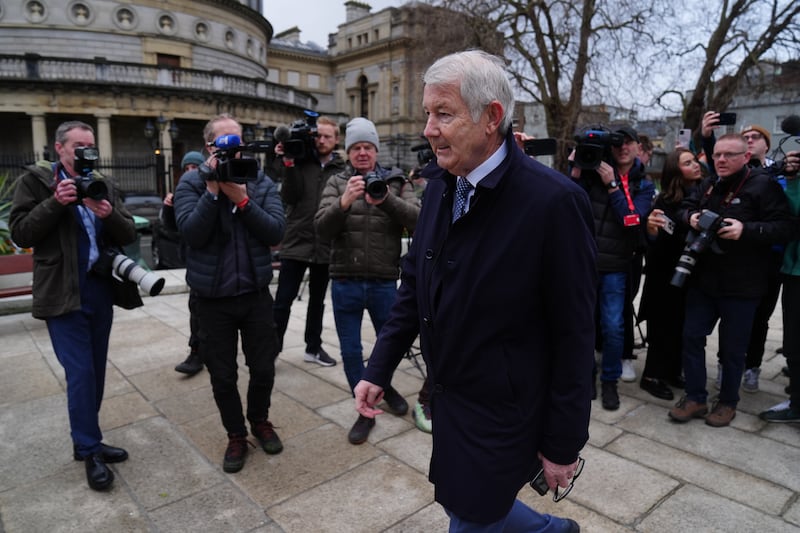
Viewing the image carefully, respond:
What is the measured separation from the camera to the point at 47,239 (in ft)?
10.5

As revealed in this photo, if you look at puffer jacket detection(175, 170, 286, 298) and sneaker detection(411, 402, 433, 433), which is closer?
puffer jacket detection(175, 170, 286, 298)

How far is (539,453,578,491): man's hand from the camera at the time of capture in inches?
68.7

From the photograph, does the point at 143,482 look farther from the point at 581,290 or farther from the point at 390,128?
the point at 390,128

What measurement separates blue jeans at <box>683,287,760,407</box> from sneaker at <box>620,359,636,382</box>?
0.84m

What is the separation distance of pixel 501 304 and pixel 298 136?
11.5 ft

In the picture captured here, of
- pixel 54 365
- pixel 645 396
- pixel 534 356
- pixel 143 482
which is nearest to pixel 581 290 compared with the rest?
pixel 534 356

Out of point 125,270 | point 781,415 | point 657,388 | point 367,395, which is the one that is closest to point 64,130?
point 125,270

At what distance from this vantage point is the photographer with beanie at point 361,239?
384 centimetres

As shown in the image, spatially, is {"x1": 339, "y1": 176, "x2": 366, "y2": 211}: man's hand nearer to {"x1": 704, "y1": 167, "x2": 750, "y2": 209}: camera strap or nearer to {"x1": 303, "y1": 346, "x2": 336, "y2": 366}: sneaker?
{"x1": 303, "y1": 346, "x2": 336, "y2": 366}: sneaker

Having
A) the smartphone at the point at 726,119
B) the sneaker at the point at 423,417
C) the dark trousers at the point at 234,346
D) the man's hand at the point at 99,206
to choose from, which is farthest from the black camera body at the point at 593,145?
the man's hand at the point at 99,206

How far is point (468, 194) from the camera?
1849 millimetres

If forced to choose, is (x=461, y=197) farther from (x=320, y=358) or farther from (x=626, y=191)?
(x=320, y=358)

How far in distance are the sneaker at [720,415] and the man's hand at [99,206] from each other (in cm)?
433

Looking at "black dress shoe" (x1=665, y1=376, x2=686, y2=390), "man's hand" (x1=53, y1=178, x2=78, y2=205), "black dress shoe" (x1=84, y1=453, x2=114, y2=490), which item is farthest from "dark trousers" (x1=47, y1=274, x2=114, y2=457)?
"black dress shoe" (x1=665, y1=376, x2=686, y2=390)
